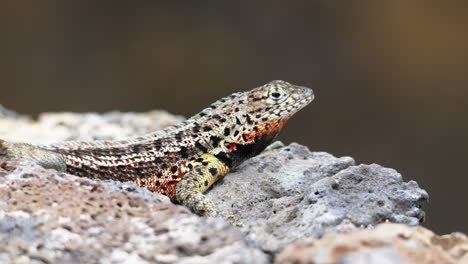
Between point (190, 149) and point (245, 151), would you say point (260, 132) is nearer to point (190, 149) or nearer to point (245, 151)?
point (245, 151)

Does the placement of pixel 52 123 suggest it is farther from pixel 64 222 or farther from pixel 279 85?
pixel 64 222

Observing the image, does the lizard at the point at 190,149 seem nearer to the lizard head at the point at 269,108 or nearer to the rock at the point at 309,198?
the lizard head at the point at 269,108

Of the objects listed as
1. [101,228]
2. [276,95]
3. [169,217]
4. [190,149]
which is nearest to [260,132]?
[276,95]

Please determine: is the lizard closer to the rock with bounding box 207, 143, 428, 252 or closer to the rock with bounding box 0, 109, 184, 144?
the rock with bounding box 207, 143, 428, 252

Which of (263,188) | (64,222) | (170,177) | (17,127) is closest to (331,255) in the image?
(64,222)

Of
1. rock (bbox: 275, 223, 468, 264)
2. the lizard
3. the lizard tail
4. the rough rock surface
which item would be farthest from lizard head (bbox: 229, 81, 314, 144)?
rock (bbox: 275, 223, 468, 264)

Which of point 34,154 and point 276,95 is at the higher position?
point 276,95
